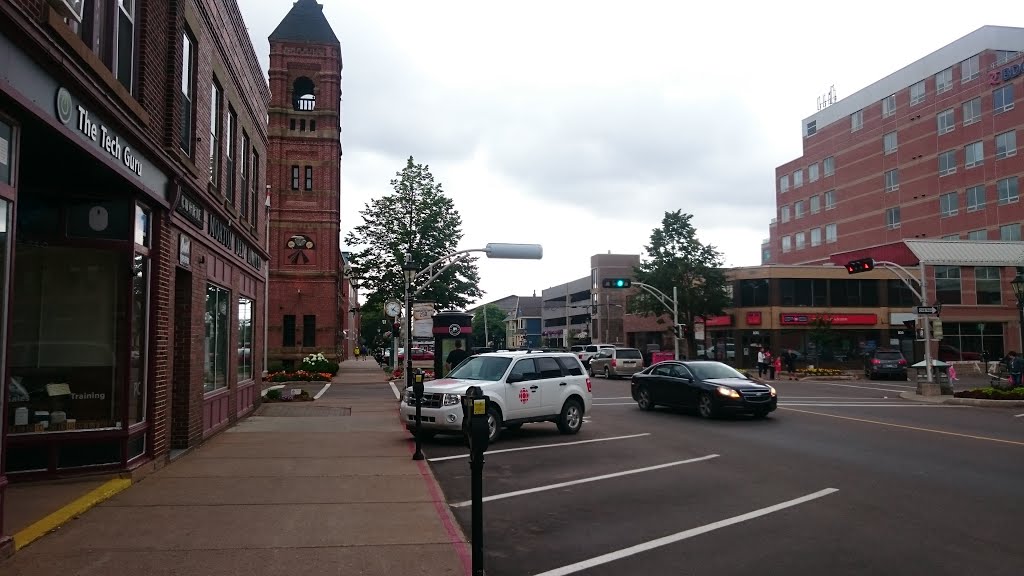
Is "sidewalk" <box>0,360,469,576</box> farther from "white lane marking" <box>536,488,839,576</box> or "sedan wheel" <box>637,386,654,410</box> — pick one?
"sedan wheel" <box>637,386,654,410</box>

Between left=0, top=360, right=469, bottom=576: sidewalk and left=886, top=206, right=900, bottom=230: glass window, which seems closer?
left=0, top=360, right=469, bottom=576: sidewalk

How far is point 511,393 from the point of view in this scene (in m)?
13.2

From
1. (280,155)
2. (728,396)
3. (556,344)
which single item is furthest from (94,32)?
(556,344)

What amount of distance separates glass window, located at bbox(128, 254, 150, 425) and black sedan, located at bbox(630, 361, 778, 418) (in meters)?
11.9

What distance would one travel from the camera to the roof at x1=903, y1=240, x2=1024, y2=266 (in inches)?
1542

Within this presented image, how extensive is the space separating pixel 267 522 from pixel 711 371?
42.3 feet

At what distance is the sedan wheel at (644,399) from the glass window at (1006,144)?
45.4 metres

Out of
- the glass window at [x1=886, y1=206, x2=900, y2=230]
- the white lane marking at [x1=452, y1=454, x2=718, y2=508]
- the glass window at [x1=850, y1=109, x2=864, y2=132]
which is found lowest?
the white lane marking at [x1=452, y1=454, x2=718, y2=508]

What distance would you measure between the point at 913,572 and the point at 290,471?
7434 millimetres

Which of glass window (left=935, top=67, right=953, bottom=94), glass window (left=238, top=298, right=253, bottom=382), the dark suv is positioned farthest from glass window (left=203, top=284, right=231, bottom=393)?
glass window (left=935, top=67, right=953, bottom=94)

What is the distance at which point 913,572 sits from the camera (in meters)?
5.58

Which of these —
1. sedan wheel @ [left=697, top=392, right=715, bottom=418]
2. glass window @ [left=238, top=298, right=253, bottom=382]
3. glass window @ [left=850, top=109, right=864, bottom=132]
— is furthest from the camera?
glass window @ [left=850, top=109, right=864, bottom=132]

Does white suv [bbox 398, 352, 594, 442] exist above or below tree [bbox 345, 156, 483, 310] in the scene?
below

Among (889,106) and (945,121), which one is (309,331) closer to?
(945,121)
